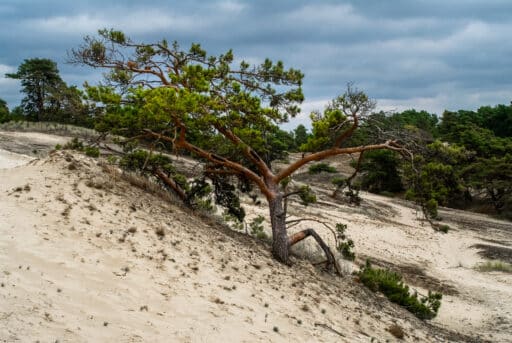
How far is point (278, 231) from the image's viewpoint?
15.2 metres

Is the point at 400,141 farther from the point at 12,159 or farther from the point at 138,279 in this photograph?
the point at 12,159

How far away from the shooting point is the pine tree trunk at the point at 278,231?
1500cm

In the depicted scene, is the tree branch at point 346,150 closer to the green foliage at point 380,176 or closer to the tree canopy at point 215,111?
the tree canopy at point 215,111

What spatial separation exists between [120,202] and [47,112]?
43.4 m

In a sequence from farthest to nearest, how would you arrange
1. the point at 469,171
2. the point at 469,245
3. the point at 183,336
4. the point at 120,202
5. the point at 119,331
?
the point at 469,171, the point at 469,245, the point at 120,202, the point at 183,336, the point at 119,331

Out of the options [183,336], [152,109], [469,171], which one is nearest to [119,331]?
[183,336]

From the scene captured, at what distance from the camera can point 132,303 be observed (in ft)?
28.3

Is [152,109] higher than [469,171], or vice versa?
[152,109]

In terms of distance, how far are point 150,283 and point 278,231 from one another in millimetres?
6207

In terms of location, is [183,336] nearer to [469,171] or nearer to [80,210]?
[80,210]

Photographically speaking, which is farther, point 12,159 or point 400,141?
point 12,159

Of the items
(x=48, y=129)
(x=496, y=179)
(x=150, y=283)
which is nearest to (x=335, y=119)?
(x=150, y=283)

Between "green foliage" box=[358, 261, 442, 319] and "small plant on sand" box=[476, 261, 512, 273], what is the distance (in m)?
9.44

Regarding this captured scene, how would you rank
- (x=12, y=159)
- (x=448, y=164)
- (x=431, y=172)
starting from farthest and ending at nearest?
(x=12, y=159) < (x=448, y=164) < (x=431, y=172)
